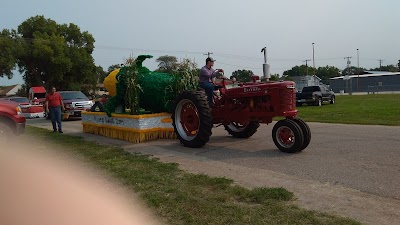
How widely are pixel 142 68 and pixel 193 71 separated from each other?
1726mm

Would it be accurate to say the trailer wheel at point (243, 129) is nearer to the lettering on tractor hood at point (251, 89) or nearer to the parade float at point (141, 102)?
the parade float at point (141, 102)

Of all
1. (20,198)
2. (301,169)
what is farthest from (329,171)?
(20,198)

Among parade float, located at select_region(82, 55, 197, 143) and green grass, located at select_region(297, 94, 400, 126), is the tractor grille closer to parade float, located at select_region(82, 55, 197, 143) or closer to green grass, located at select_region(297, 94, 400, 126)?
parade float, located at select_region(82, 55, 197, 143)

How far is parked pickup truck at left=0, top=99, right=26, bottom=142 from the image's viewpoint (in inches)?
414

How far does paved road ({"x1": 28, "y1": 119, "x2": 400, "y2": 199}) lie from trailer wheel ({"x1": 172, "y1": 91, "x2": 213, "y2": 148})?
0.28 metres

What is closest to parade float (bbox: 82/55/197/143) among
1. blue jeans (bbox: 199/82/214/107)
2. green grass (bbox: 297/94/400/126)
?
blue jeans (bbox: 199/82/214/107)

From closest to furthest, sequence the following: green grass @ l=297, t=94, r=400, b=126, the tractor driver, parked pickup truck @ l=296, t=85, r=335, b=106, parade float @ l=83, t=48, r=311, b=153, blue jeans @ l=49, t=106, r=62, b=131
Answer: parade float @ l=83, t=48, r=311, b=153 < the tractor driver < blue jeans @ l=49, t=106, r=62, b=131 < green grass @ l=297, t=94, r=400, b=126 < parked pickup truck @ l=296, t=85, r=335, b=106

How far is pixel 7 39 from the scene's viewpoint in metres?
46.2

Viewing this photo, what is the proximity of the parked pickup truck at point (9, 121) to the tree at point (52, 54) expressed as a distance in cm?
3754

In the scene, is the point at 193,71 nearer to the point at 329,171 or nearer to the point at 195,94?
the point at 195,94

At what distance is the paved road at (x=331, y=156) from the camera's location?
612cm

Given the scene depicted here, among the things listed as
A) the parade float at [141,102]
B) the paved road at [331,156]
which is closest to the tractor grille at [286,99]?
the paved road at [331,156]

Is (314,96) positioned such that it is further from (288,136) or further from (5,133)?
(5,133)

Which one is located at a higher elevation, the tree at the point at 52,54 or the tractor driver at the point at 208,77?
the tree at the point at 52,54
